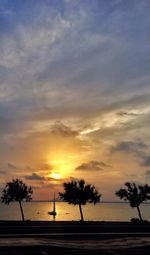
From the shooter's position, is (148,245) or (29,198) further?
(29,198)

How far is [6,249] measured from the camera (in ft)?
102

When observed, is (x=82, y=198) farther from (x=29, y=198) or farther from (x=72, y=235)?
(x=72, y=235)

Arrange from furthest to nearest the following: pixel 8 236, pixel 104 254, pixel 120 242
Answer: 1. pixel 8 236
2. pixel 120 242
3. pixel 104 254

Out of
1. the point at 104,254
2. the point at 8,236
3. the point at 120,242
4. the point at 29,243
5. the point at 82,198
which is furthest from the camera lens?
the point at 82,198

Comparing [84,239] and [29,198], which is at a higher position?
[29,198]

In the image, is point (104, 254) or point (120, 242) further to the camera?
point (120, 242)

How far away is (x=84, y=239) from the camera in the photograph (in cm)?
3916

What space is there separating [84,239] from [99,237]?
2.64m

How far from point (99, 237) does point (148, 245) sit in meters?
6.90

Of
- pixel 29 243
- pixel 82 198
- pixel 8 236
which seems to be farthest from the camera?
pixel 82 198

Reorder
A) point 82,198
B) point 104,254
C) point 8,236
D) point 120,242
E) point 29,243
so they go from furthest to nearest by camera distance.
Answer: point 82,198
point 8,236
point 120,242
point 29,243
point 104,254

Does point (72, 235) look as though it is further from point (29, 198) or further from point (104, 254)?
point (29, 198)

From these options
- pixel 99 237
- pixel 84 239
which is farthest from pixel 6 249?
pixel 99 237

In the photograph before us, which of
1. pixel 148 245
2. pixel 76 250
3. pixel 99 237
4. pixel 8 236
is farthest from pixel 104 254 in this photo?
pixel 8 236
